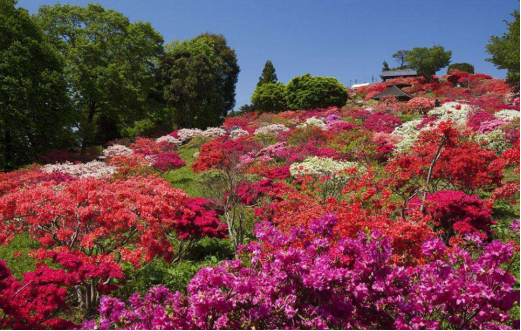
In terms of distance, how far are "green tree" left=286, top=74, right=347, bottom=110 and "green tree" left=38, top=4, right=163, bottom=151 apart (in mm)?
18215

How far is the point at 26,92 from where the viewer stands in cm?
1786

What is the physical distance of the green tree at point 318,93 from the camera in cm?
3931

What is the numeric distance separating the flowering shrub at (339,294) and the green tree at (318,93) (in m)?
37.1

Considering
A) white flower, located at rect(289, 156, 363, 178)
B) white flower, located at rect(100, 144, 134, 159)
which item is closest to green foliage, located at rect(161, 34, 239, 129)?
white flower, located at rect(100, 144, 134, 159)

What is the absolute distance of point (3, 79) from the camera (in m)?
17.5

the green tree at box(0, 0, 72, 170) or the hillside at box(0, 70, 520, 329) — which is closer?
the hillside at box(0, 70, 520, 329)

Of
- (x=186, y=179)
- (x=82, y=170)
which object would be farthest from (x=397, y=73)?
(x=82, y=170)

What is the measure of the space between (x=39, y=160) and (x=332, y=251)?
1982cm

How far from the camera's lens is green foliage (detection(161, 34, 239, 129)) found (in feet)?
98.8

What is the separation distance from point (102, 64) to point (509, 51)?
35031 millimetres

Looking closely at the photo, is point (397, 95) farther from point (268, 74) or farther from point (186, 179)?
point (186, 179)

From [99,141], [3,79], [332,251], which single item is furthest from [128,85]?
[332,251]

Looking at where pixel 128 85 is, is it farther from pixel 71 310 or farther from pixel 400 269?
pixel 400 269

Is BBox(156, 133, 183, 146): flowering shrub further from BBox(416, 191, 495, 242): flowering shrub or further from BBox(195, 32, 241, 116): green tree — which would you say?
BBox(416, 191, 495, 242): flowering shrub
